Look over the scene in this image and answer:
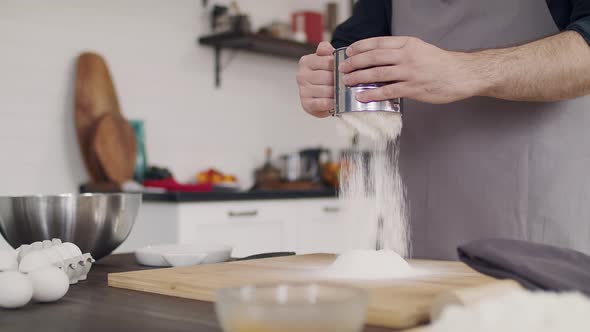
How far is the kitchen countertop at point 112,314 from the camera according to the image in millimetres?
744

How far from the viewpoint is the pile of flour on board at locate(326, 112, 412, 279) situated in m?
1.17

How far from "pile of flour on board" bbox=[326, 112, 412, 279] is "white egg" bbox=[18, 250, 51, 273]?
19.7 inches

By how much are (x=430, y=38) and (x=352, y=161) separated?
14.3 inches

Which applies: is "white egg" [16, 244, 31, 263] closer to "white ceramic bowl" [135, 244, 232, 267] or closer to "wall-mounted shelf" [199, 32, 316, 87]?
"white ceramic bowl" [135, 244, 232, 267]

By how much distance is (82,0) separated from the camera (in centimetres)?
313

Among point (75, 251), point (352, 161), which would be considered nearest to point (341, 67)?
point (352, 161)

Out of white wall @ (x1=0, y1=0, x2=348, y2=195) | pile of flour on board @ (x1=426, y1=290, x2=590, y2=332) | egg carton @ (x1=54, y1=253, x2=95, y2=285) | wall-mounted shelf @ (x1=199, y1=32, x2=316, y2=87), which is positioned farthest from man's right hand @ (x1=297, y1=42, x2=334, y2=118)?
wall-mounted shelf @ (x1=199, y1=32, x2=316, y2=87)

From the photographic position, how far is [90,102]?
301 centimetres

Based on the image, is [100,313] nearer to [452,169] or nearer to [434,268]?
[434,268]

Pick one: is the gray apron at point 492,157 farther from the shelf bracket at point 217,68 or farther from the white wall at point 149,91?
the shelf bracket at point 217,68

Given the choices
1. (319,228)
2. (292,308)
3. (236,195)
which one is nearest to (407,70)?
(292,308)

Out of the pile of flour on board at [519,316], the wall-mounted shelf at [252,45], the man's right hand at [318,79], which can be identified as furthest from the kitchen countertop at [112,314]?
the wall-mounted shelf at [252,45]

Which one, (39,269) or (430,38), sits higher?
(430,38)

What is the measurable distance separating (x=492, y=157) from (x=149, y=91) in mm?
2218
